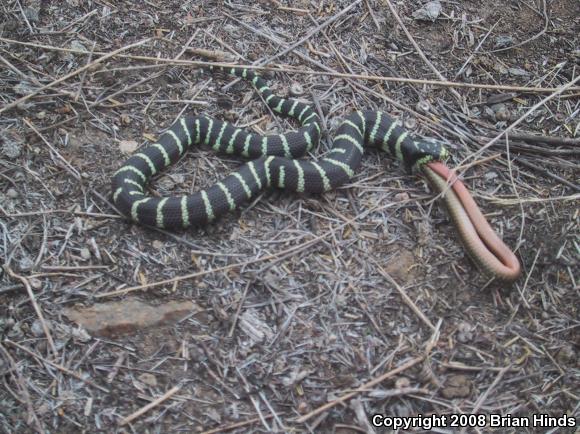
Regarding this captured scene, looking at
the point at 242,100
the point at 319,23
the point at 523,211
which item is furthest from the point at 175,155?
the point at 523,211

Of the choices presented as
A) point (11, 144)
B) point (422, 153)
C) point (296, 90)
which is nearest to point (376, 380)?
point (422, 153)

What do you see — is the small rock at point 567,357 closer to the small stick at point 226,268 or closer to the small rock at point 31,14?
the small stick at point 226,268

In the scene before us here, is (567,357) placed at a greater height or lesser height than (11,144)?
lesser

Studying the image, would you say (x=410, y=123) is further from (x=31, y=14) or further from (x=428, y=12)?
(x=31, y=14)

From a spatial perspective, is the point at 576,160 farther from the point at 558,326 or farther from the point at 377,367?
the point at 377,367

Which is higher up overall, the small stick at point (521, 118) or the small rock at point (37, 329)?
the small stick at point (521, 118)

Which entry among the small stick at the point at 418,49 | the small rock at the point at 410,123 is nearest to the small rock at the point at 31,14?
the small stick at the point at 418,49
